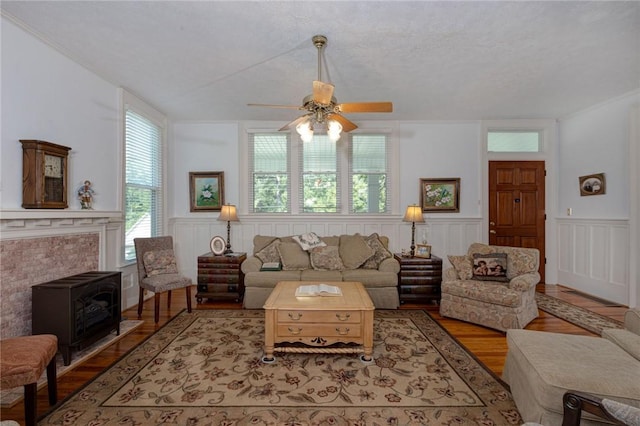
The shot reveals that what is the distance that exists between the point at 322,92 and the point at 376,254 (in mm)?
2685

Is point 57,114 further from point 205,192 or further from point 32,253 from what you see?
point 205,192

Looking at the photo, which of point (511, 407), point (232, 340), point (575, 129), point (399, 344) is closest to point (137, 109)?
point (232, 340)

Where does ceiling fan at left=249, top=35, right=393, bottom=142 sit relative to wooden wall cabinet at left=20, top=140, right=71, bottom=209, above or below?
above

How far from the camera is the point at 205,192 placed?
5395 mm

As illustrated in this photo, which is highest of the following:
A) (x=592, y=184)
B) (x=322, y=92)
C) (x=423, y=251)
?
(x=322, y=92)

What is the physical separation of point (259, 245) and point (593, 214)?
5239 millimetres

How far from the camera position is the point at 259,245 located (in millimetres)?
4723

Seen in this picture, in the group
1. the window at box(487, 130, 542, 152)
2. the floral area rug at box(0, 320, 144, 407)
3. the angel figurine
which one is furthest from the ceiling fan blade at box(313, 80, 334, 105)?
the window at box(487, 130, 542, 152)

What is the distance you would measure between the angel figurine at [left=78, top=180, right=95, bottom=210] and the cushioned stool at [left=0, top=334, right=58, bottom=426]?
172 cm

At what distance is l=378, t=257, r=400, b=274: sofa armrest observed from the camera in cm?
427

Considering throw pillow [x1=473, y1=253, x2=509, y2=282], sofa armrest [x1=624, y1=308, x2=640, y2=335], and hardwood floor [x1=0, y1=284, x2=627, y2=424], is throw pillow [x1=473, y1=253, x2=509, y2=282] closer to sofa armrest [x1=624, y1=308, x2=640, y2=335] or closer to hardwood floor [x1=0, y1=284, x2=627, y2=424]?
hardwood floor [x1=0, y1=284, x2=627, y2=424]

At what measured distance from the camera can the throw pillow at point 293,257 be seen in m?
4.36

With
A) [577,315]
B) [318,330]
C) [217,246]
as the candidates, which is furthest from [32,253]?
[577,315]

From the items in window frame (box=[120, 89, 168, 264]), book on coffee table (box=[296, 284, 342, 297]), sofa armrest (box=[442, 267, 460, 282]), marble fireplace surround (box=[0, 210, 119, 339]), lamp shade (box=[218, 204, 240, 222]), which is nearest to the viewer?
marble fireplace surround (box=[0, 210, 119, 339])
